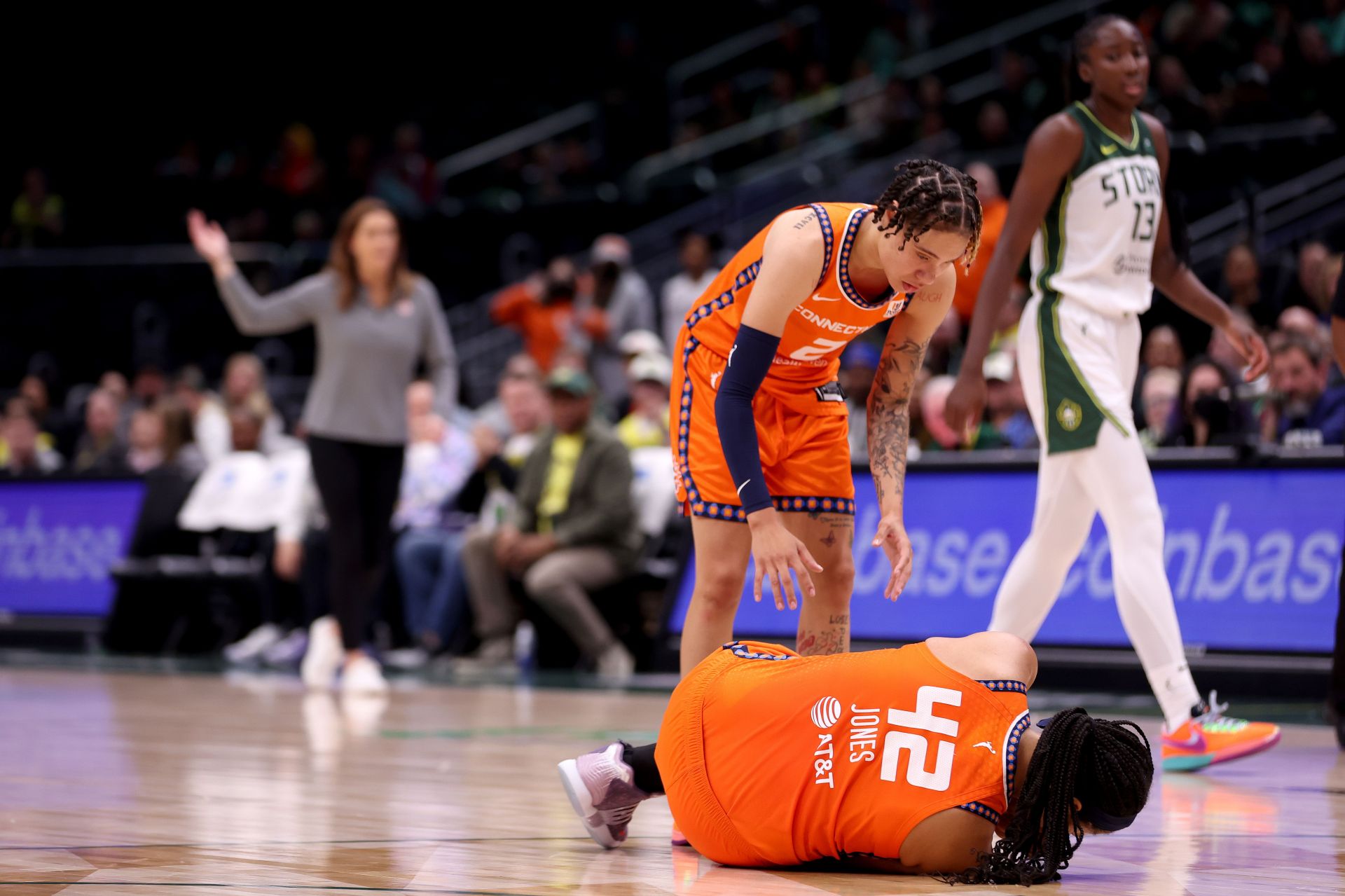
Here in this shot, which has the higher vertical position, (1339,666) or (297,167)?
(297,167)

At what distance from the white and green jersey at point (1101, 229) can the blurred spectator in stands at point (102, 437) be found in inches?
316

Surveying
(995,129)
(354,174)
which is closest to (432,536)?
(995,129)

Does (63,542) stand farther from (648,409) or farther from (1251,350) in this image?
(1251,350)

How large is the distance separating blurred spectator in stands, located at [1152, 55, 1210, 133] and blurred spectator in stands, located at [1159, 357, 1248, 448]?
4209mm

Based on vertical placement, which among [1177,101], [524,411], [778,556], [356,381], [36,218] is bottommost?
[778,556]

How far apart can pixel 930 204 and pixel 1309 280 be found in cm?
652

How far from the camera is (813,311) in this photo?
371 centimetres

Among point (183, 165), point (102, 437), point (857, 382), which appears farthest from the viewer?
point (183, 165)

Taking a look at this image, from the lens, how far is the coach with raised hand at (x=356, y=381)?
7.50 m

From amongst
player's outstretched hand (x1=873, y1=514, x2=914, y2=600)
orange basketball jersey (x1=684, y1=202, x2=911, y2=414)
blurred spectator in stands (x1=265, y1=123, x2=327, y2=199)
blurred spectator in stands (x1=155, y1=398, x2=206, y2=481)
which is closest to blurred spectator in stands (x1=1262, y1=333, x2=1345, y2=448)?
orange basketball jersey (x1=684, y1=202, x2=911, y2=414)

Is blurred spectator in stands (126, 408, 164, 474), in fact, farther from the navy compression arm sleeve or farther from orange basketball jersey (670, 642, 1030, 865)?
orange basketball jersey (670, 642, 1030, 865)

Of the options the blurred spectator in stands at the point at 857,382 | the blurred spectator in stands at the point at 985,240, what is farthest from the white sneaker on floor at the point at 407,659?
the blurred spectator in stands at the point at 985,240

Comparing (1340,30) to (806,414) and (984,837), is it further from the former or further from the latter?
(984,837)

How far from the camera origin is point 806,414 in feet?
12.9
